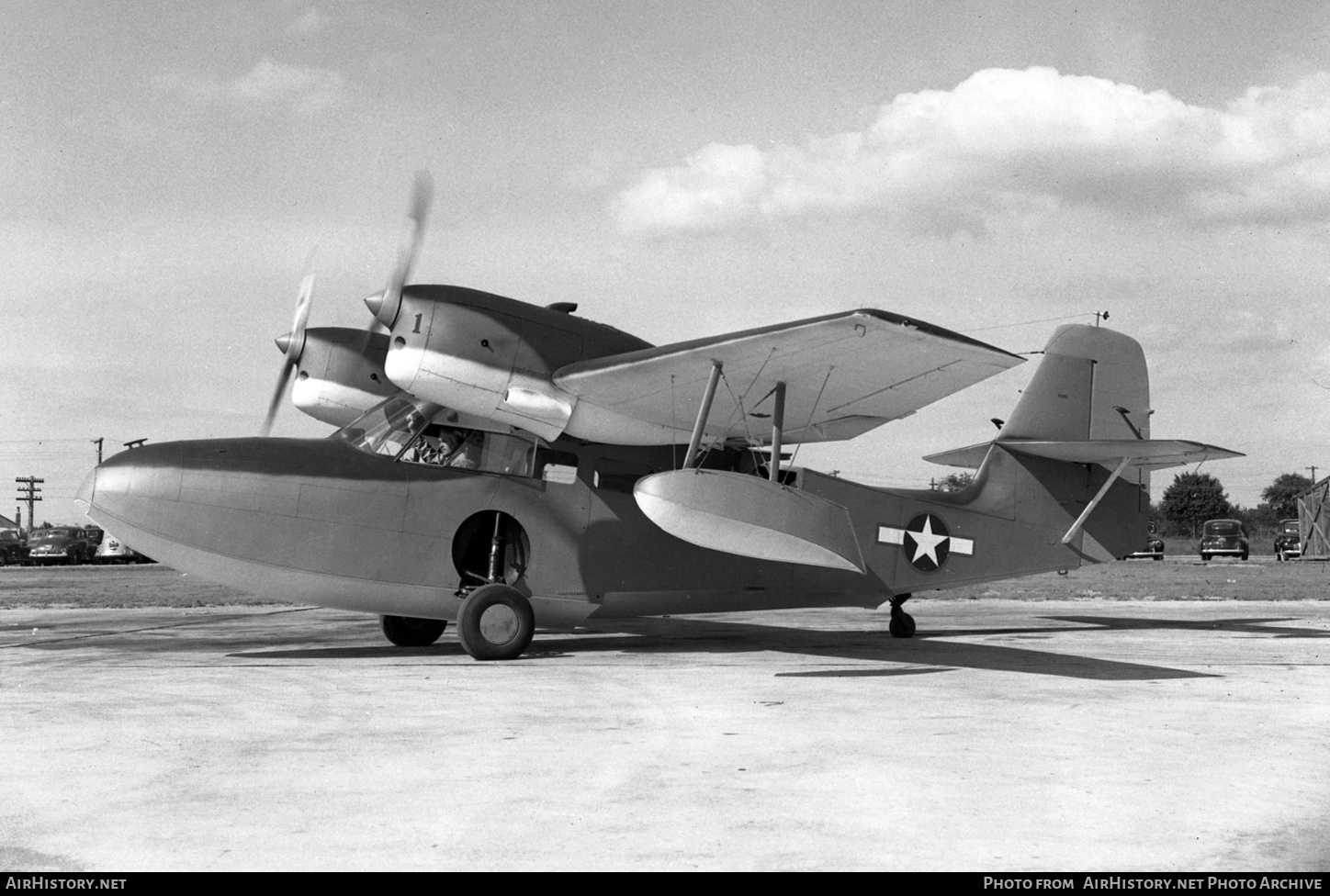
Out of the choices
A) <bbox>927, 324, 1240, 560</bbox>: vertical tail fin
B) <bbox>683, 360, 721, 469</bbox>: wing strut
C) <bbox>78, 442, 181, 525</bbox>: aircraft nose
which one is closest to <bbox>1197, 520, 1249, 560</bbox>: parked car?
<bbox>927, 324, 1240, 560</bbox>: vertical tail fin

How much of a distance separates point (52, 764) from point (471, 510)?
6.55 meters

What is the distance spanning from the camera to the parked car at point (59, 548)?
176 ft

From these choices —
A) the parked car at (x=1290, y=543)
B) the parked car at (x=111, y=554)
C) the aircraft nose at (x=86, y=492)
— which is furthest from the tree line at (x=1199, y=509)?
the aircraft nose at (x=86, y=492)

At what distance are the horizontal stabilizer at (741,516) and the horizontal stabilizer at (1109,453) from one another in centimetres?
504

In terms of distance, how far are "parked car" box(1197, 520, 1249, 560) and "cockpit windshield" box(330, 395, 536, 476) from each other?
185 feet

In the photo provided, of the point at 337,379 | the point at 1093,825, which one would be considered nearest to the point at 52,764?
the point at 1093,825

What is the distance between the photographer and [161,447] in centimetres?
1158

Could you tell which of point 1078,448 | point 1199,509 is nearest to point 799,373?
point 1078,448

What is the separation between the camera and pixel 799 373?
11570 mm

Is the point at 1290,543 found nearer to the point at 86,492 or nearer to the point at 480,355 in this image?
the point at 480,355

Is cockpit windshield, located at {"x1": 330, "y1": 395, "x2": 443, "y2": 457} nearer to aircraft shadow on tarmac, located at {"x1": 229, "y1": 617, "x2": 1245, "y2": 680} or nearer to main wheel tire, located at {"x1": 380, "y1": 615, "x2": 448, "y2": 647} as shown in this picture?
aircraft shadow on tarmac, located at {"x1": 229, "y1": 617, "x2": 1245, "y2": 680}

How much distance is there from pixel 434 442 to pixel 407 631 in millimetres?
2729

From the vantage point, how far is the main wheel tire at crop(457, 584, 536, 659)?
11.7 meters
